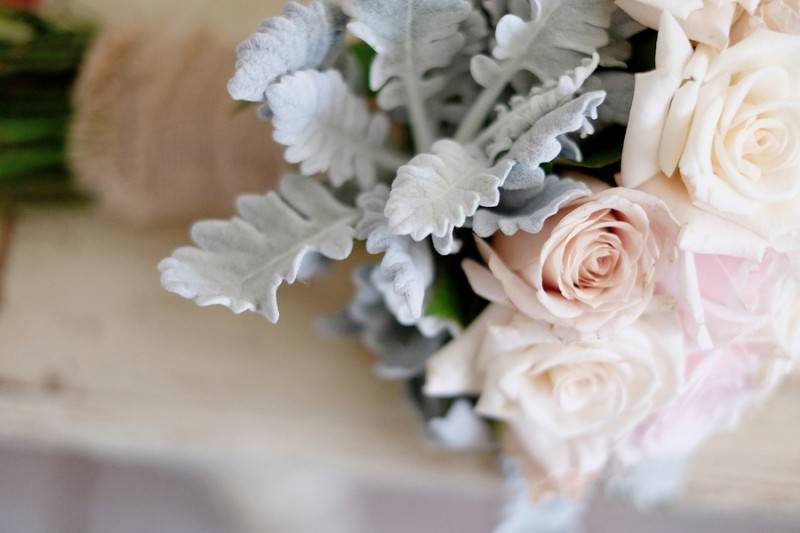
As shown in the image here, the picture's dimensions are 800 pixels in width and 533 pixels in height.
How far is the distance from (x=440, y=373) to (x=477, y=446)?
0.15 meters

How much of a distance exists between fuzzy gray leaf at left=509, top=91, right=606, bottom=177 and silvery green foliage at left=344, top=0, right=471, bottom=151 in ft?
0.27

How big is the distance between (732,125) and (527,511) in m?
0.40

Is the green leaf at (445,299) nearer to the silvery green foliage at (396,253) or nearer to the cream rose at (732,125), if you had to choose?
the silvery green foliage at (396,253)

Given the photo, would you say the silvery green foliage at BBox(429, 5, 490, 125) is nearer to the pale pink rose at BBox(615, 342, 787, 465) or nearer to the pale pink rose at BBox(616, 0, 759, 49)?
the pale pink rose at BBox(616, 0, 759, 49)

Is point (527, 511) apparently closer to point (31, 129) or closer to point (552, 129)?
point (552, 129)

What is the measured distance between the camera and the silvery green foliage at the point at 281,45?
365 millimetres

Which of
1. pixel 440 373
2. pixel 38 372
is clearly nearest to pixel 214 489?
pixel 38 372

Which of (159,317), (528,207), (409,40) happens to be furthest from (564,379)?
(159,317)

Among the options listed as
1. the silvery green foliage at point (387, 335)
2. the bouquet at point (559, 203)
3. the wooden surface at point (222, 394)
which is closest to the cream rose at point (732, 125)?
the bouquet at point (559, 203)

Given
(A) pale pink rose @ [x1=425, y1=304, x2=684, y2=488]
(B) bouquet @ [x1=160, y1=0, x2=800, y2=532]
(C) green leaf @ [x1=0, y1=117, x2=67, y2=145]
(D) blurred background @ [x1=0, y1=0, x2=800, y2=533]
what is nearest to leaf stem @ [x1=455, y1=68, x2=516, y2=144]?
(B) bouquet @ [x1=160, y1=0, x2=800, y2=532]

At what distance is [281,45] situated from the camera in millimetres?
374

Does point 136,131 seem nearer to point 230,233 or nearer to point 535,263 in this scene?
point 230,233

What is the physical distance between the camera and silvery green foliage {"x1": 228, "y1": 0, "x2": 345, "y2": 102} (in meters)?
0.36

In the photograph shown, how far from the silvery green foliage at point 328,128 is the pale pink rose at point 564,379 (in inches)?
5.0
